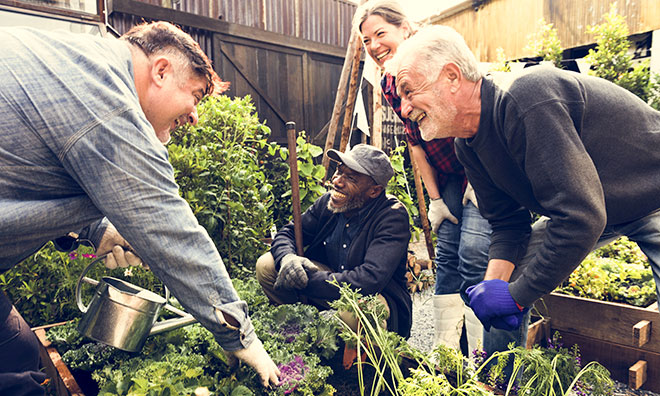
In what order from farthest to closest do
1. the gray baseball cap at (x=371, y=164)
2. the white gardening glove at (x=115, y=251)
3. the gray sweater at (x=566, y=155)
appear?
the gray baseball cap at (x=371, y=164) → the white gardening glove at (x=115, y=251) → the gray sweater at (x=566, y=155)

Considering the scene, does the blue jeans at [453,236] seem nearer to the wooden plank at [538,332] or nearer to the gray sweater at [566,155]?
the wooden plank at [538,332]

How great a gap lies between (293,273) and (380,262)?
20.4 inches

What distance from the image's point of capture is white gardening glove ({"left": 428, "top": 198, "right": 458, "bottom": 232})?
258cm

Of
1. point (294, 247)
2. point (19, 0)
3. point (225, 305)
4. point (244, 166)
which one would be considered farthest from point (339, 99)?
point (225, 305)

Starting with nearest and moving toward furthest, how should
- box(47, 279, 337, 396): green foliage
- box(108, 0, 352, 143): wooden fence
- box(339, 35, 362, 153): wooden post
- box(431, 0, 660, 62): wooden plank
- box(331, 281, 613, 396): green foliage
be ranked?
box(331, 281, 613, 396): green foliage
box(47, 279, 337, 396): green foliage
box(339, 35, 362, 153): wooden post
box(431, 0, 660, 62): wooden plank
box(108, 0, 352, 143): wooden fence

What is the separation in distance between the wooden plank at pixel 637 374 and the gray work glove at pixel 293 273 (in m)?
1.78

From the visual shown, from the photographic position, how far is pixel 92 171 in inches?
44.0

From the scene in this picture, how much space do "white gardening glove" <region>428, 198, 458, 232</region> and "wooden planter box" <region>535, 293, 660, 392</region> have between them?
86cm

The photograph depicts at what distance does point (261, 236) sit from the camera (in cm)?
345

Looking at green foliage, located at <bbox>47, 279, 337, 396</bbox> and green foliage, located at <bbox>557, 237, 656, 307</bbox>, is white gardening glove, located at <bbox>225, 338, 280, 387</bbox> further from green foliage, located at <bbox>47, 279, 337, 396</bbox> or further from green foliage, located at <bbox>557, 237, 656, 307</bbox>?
green foliage, located at <bbox>557, 237, 656, 307</bbox>

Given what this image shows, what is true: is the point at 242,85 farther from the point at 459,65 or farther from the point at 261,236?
the point at 459,65

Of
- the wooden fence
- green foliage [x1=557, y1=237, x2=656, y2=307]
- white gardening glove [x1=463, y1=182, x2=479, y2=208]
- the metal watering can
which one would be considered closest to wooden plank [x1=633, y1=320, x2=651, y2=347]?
green foliage [x1=557, y1=237, x2=656, y2=307]

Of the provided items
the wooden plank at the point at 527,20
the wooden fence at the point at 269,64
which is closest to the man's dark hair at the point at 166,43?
the wooden fence at the point at 269,64

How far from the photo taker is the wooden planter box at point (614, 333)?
2.32 meters
